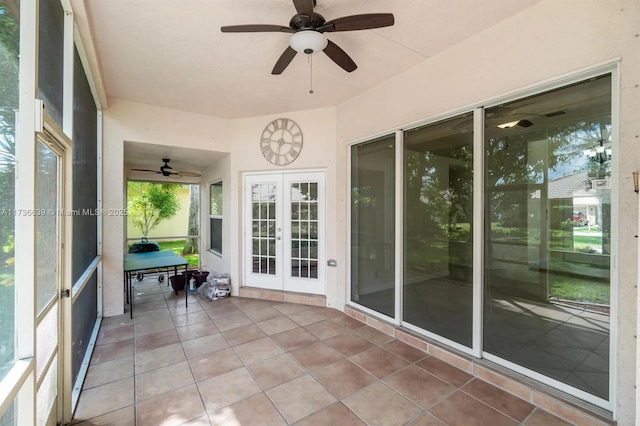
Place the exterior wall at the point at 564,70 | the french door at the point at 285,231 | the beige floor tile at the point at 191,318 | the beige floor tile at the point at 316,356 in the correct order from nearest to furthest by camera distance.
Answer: the exterior wall at the point at 564,70 → the beige floor tile at the point at 316,356 → the beige floor tile at the point at 191,318 → the french door at the point at 285,231

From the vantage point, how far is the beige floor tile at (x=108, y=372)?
92.4 inches

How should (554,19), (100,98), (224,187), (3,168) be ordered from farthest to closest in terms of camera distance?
(224,187), (100,98), (554,19), (3,168)

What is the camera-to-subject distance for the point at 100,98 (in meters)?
3.50

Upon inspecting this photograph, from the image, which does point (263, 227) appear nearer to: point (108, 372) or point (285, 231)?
point (285, 231)

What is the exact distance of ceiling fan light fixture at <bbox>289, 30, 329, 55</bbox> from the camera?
2062 mm

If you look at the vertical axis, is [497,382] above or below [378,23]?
below

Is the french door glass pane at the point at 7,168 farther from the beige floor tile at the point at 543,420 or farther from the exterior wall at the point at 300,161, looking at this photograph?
the exterior wall at the point at 300,161

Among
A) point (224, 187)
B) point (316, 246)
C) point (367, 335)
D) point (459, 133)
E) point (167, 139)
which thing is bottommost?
point (367, 335)

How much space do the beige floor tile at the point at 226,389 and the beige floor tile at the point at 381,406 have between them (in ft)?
2.60

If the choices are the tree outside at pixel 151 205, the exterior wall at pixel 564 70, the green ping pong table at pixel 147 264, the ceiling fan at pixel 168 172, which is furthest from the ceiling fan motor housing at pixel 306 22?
the tree outside at pixel 151 205

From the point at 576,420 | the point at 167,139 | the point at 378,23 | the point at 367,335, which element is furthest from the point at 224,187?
the point at 576,420

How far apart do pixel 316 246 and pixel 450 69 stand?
2865 mm

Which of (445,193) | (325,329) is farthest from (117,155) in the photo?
(445,193)

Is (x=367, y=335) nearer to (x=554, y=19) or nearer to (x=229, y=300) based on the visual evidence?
(x=229, y=300)
